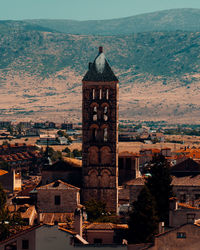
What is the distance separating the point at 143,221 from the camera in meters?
52.2

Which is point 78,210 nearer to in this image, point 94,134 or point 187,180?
point 94,134

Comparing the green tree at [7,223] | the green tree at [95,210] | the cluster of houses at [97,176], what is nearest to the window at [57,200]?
the cluster of houses at [97,176]

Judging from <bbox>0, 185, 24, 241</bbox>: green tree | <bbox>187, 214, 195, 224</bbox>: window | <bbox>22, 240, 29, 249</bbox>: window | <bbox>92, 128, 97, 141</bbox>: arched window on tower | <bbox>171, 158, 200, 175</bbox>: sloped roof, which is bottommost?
<bbox>22, 240, 29, 249</bbox>: window

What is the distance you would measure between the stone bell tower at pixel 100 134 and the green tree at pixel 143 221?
21937mm

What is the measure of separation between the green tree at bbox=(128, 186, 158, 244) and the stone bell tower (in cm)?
2194

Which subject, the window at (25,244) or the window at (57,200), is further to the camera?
the window at (57,200)

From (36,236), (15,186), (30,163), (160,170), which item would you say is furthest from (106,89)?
(30,163)

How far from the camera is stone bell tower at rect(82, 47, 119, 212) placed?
7744 centimetres

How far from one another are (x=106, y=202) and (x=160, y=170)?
1019 cm

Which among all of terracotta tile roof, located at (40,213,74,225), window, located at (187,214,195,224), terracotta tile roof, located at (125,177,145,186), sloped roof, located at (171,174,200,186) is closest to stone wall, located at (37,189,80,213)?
terracotta tile roof, located at (40,213,74,225)

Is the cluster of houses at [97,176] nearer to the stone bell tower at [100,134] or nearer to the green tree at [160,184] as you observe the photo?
the stone bell tower at [100,134]

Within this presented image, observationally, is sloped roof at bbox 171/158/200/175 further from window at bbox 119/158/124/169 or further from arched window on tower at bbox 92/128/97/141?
arched window on tower at bbox 92/128/97/141

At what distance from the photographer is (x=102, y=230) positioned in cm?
5112

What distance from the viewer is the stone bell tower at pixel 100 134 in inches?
3049
